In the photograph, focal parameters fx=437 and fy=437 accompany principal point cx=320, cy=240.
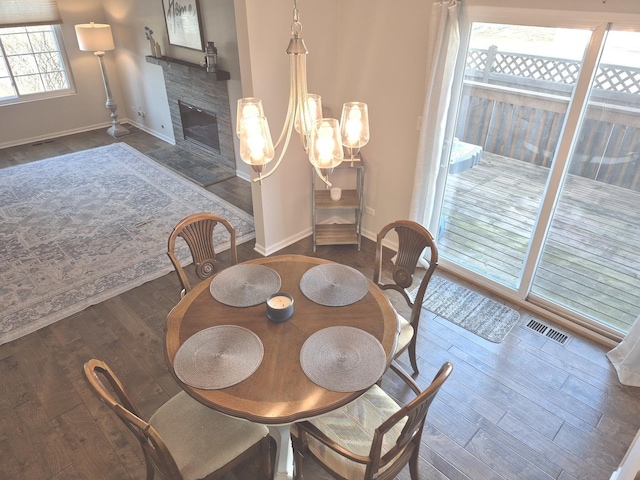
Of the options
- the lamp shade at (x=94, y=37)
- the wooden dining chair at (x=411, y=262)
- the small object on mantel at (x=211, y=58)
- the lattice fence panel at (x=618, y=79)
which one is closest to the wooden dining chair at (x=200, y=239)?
the wooden dining chair at (x=411, y=262)

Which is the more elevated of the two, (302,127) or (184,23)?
(184,23)

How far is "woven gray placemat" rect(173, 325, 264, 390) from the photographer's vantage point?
1842mm

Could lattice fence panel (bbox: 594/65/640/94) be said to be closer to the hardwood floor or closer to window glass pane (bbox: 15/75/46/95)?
the hardwood floor

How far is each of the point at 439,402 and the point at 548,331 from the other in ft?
3.79

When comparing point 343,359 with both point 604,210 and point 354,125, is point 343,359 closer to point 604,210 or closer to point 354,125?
point 354,125

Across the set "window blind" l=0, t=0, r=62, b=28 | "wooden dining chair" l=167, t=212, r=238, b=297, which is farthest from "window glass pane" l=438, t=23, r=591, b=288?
"window blind" l=0, t=0, r=62, b=28

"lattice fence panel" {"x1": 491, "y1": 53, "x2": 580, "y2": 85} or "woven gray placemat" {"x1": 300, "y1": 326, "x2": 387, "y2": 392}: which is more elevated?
"lattice fence panel" {"x1": 491, "y1": 53, "x2": 580, "y2": 85}

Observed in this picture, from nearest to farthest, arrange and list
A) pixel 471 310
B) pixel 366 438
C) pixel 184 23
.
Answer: pixel 366 438 < pixel 471 310 < pixel 184 23

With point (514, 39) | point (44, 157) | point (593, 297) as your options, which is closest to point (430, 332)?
point (593, 297)

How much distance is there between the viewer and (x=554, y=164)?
302cm

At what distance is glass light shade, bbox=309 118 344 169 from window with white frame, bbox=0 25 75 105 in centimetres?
670

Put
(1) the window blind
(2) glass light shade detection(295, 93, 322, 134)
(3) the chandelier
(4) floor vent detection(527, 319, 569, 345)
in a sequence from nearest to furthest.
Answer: (3) the chandelier
(2) glass light shade detection(295, 93, 322, 134)
(4) floor vent detection(527, 319, 569, 345)
(1) the window blind

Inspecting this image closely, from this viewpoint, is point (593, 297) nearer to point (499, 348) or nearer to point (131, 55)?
point (499, 348)

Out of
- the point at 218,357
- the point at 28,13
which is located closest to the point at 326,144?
the point at 218,357
